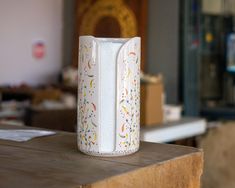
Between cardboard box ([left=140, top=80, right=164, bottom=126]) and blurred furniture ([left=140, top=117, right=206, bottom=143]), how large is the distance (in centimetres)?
6

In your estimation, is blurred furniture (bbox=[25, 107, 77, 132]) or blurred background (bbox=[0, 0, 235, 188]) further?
blurred background (bbox=[0, 0, 235, 188])

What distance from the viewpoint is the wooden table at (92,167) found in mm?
746

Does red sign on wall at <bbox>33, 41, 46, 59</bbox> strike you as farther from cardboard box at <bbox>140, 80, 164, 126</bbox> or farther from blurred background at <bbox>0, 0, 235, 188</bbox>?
cardboard box at <bbox>140, 80, 164, 126</bbox>

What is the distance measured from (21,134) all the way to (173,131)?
255 cm

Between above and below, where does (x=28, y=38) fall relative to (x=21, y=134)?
above

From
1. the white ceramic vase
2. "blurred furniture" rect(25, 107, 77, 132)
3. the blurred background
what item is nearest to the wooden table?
the white ceramic vase

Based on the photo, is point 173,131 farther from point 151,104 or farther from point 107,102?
point 107,102

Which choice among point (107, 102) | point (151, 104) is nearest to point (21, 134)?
point (107, 102)

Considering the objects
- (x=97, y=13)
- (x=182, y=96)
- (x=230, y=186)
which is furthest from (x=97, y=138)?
(x=97, y=13)

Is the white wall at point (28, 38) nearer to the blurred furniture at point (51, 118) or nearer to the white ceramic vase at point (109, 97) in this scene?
the blurred furniture at point (51, 118)

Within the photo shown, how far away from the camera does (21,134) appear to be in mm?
1129

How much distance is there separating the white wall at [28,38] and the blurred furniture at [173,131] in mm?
1858

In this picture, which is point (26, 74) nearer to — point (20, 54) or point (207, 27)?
point (20, 54)

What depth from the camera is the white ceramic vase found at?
2.98 ft
